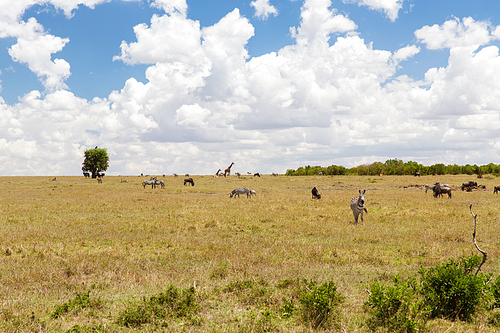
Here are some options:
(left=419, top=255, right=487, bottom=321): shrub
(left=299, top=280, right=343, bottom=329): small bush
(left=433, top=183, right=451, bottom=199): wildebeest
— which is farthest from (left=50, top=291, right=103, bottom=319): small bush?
(left=433, top=183, right=451, bottom=199): wildebeest

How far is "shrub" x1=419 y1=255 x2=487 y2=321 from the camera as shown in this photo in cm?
652

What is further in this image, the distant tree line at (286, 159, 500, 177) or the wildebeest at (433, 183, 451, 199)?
the distant tree line at (286, 159, 500, 177)

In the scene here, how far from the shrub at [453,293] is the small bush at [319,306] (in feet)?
6.30

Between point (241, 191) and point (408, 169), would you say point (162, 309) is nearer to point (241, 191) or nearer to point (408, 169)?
Answer: point (241, 191)

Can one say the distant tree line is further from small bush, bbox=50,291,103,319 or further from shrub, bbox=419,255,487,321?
small bush, bbox=50,291,103,319

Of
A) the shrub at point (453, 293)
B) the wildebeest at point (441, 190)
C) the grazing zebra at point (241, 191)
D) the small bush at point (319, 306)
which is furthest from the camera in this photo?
the grazing zebra at point (241, 191)

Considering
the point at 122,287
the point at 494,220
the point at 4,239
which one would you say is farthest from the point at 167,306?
the point at 494,220

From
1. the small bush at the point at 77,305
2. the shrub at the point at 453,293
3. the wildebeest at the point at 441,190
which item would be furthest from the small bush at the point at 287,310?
the wildebeest at the point at 441,190

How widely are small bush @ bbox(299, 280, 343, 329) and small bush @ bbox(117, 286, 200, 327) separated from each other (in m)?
2.24

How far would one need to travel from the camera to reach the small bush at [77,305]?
6742mm

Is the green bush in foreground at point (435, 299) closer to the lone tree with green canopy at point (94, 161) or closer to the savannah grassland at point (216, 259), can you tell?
the savannah grassland at point (216, 259)

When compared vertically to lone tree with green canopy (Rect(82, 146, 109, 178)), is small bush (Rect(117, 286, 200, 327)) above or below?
below

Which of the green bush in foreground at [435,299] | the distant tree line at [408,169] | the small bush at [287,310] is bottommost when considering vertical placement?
the small bush at [287,310]

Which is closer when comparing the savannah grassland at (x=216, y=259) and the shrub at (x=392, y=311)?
the shrub at (x=392, y=311)
